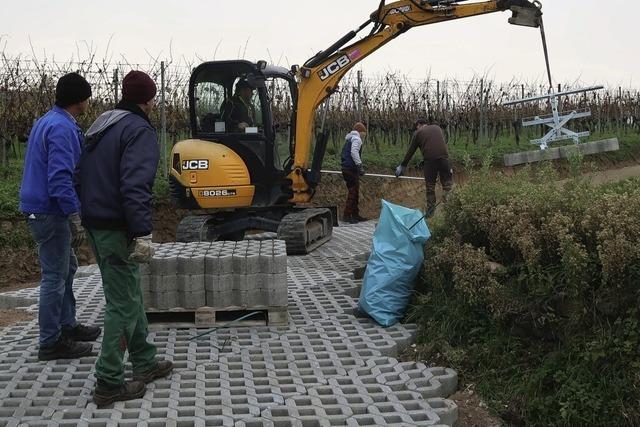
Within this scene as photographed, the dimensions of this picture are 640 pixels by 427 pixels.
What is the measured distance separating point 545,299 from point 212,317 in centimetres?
277

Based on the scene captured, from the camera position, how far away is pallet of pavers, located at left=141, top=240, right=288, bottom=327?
6156 mm

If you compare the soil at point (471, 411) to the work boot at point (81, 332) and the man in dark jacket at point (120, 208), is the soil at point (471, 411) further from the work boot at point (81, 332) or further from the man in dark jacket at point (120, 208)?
the work boot at point (81, 332)

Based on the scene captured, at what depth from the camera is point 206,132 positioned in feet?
34.4

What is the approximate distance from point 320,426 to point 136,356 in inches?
54.3

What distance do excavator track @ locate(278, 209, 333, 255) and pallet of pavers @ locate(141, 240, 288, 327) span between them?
3650 millimetres

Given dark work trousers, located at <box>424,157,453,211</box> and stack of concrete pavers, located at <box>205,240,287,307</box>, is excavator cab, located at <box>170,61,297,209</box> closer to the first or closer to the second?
dark work trousers, located at <box>424,157,453,211</box>

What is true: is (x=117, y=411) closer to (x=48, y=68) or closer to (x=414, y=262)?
(x=414, y=262)

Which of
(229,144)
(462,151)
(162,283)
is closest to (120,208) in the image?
(162,283)

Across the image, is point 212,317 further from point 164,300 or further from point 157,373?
point 157,373

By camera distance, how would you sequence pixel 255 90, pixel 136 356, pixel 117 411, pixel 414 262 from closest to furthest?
pixel 117 411 → pixel 136 356 → pixel 414 262 → pixel 255 90

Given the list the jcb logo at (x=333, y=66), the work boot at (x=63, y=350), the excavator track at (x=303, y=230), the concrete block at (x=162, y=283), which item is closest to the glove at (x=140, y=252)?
the work boot at (x=63, y=350)

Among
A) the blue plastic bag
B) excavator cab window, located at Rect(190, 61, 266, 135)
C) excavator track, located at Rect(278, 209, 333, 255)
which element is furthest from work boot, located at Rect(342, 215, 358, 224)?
the blue plastic bag

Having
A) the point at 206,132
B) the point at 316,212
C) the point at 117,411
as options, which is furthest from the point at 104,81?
the point at 117,411

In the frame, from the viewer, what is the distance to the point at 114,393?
15.0 feet
